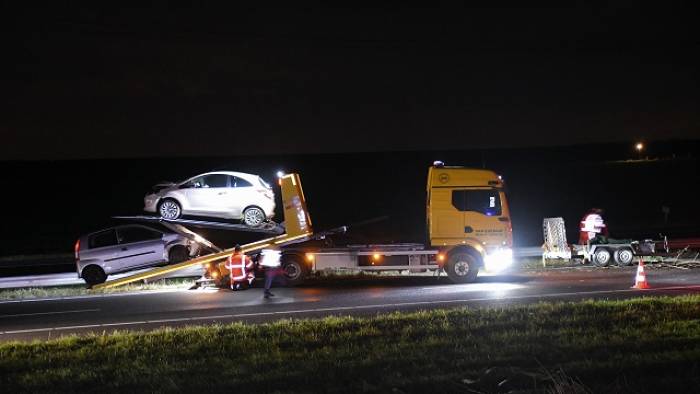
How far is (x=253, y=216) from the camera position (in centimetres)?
1809

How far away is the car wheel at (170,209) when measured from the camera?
18.1 meters

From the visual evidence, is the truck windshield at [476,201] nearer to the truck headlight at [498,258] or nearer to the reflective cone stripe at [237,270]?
the truck headlight at [498,258]

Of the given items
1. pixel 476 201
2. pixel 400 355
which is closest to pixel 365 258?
pixel 476 201

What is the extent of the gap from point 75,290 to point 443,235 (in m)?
10.1

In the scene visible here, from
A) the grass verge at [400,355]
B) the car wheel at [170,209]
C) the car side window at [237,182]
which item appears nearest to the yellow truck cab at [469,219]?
the car side window at [237,182]

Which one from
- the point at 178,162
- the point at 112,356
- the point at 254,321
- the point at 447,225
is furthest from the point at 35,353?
the point at 178,162

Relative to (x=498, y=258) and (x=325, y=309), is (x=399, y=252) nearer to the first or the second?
(x=498, y=258)

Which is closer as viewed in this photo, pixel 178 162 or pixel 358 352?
pixel 358 352

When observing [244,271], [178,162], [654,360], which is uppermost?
A: [178,162]

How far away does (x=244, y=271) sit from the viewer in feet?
58.0

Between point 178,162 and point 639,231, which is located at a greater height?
point 178,162

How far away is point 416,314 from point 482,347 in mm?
3175

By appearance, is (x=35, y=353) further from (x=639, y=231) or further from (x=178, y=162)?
(x=639, y=231)

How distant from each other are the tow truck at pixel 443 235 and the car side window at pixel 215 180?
104 cm
